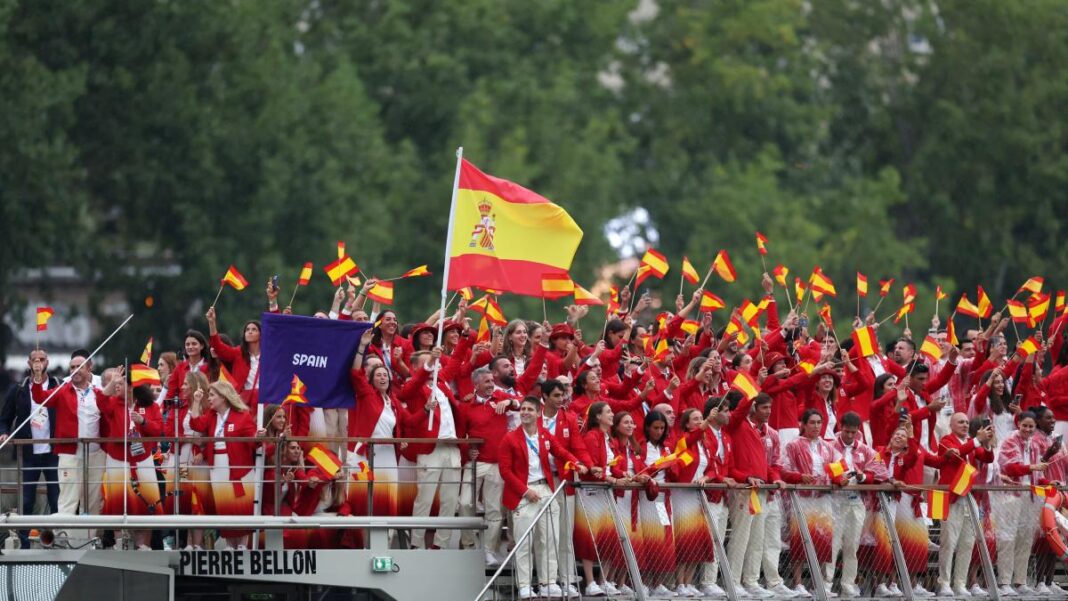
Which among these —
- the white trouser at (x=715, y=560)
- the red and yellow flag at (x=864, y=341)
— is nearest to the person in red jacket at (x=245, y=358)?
the white trouser at (x=715, y=560)

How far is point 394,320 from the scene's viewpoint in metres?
26.1

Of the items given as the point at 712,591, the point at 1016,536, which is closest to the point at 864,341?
the point at 1016,536

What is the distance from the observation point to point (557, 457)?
78.9ft

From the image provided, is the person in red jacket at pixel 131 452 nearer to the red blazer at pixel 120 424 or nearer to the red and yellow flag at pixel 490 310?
the red blazer at pixel 120 424

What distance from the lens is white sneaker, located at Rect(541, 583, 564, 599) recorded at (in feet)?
79.0

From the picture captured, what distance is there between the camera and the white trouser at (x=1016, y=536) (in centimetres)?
2706

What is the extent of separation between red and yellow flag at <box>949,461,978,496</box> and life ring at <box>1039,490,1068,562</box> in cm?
135

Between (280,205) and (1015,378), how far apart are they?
98.4ft

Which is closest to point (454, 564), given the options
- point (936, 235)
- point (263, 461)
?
point (263, 461)

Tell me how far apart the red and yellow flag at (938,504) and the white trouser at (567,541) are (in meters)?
4.38

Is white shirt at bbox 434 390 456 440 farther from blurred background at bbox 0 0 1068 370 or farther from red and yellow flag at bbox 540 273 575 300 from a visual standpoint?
blurred background at bbox 0 0 1068 370

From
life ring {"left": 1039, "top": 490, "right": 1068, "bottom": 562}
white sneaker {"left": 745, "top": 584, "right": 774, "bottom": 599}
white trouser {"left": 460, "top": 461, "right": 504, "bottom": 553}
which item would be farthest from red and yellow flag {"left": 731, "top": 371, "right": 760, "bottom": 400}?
life ring {"left": 1039, "top": 490, "right": 1068, "bottom": 562}

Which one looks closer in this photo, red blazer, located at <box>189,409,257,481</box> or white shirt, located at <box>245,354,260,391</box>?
red blazer, located at <box>189,409,257,481</box>

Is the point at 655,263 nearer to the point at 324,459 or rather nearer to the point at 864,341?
the point at 864,341
